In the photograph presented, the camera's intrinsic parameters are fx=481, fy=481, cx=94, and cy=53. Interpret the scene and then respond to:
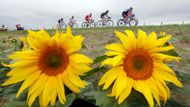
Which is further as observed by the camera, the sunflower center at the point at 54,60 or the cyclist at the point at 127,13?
the cyclist at the point at 127,13

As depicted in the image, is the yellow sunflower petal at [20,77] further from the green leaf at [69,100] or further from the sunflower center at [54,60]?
the green leaf at [69,100]

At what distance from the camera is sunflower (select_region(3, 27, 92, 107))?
2.40 meters

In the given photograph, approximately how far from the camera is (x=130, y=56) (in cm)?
242

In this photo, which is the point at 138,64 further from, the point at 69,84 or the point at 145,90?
the point at 69,84

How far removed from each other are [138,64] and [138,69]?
0.11 feet

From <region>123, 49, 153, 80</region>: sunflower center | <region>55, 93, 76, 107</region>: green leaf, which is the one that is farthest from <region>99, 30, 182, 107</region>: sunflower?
<region>55, 93, 76, 107</region>: green leaf

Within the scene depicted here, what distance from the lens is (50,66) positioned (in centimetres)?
246

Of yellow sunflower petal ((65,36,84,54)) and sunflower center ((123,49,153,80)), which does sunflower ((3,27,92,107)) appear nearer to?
yellow sunflower petal ((65,36,84,54))

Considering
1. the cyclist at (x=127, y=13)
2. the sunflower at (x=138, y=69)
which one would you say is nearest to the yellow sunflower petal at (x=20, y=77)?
the sunflower at (x=138, y=69)

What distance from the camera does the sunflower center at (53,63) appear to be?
2.43 meters

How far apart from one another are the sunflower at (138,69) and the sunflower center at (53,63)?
207mm

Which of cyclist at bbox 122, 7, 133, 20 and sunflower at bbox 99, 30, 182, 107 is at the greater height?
sunflower at bbox 99, 30, 182, 107

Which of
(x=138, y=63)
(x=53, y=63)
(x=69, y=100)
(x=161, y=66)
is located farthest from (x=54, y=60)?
(x=161, y=66)

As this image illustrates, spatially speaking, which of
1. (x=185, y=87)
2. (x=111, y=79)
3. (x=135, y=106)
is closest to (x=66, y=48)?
(x=111, y=79)
